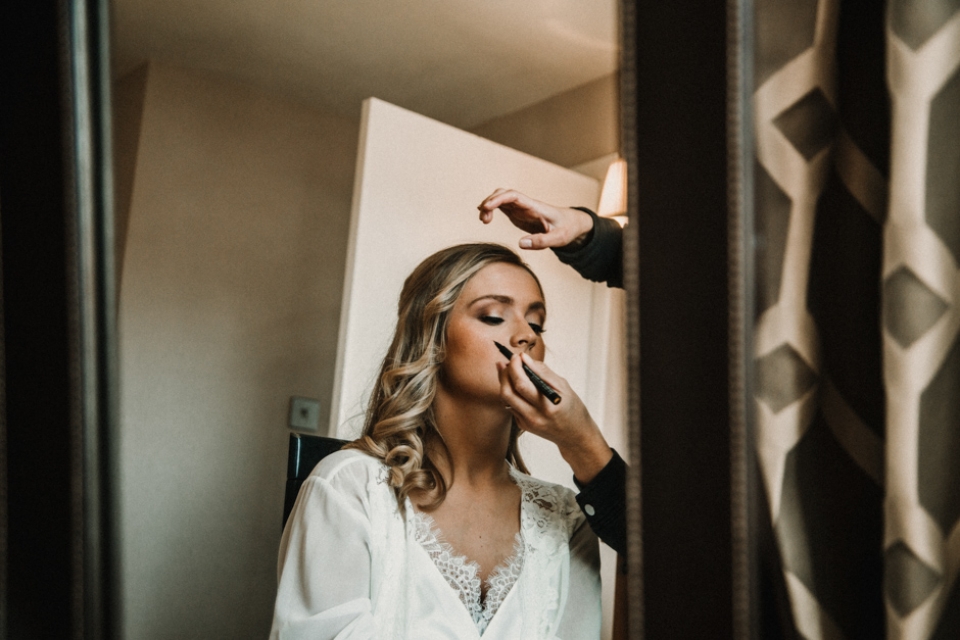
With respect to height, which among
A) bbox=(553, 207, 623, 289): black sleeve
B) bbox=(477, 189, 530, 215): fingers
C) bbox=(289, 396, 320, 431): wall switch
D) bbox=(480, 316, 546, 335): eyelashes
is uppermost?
bbox=(477, 189, 530, 215): fingers

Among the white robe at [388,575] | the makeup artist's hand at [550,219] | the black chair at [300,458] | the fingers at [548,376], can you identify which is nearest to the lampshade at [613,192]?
the makeup artist's hand at [550,219]

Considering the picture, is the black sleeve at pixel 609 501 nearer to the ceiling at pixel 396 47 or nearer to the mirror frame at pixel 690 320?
the mirror frame at pixel 690 320

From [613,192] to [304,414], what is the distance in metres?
0.56

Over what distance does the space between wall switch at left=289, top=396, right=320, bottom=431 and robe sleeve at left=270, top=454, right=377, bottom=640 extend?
12.3 inches

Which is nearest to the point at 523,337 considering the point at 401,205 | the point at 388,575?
the point at 388,575

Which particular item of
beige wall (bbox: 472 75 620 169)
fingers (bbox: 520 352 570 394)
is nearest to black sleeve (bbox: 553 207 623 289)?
fingers (bbox: 520 352 570 394)

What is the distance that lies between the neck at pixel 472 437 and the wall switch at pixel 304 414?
0.31 meters

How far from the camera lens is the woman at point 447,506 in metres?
0.61

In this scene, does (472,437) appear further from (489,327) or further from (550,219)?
(550,219)

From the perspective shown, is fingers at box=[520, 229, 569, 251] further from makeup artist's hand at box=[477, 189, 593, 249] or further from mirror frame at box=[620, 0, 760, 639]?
mirror frame at box=[620, 0, 760, 639]

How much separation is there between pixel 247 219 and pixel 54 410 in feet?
1.20

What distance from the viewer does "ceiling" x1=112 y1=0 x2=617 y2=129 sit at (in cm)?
77

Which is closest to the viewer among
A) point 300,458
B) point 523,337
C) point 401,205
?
point 523,337

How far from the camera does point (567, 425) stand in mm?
583
